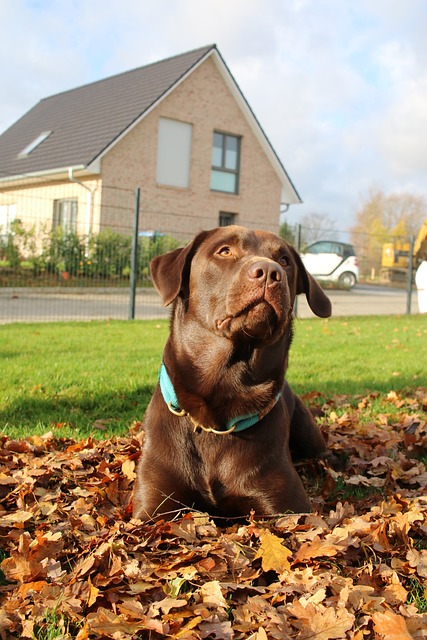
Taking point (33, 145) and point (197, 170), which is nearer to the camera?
point (197, 170)

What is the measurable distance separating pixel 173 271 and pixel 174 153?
21455 millimetres

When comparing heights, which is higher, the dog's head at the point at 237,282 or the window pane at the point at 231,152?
the window pane at the point at 231,152

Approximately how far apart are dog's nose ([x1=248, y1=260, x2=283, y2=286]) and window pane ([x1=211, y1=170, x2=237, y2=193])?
2267cm

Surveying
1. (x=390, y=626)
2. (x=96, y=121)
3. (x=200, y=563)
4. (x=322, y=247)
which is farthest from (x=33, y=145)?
(x=390, y=626)

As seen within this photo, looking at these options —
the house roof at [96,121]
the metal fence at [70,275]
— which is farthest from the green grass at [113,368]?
the house roof at [96,121]

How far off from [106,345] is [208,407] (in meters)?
5.67

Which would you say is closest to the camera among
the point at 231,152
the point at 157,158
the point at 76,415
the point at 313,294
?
the point at 313,294

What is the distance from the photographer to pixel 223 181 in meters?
25.3

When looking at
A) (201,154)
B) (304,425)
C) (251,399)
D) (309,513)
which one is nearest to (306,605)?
(309,513)

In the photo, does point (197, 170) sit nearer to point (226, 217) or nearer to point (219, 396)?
point (226, 217)

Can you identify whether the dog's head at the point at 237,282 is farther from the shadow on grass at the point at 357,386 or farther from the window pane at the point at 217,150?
the window pane at the point at 217,150

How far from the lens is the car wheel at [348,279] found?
2622 cm

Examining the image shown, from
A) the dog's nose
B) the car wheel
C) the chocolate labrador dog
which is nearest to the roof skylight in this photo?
the car wheel

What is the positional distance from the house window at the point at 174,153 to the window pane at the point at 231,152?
6.25 feet
